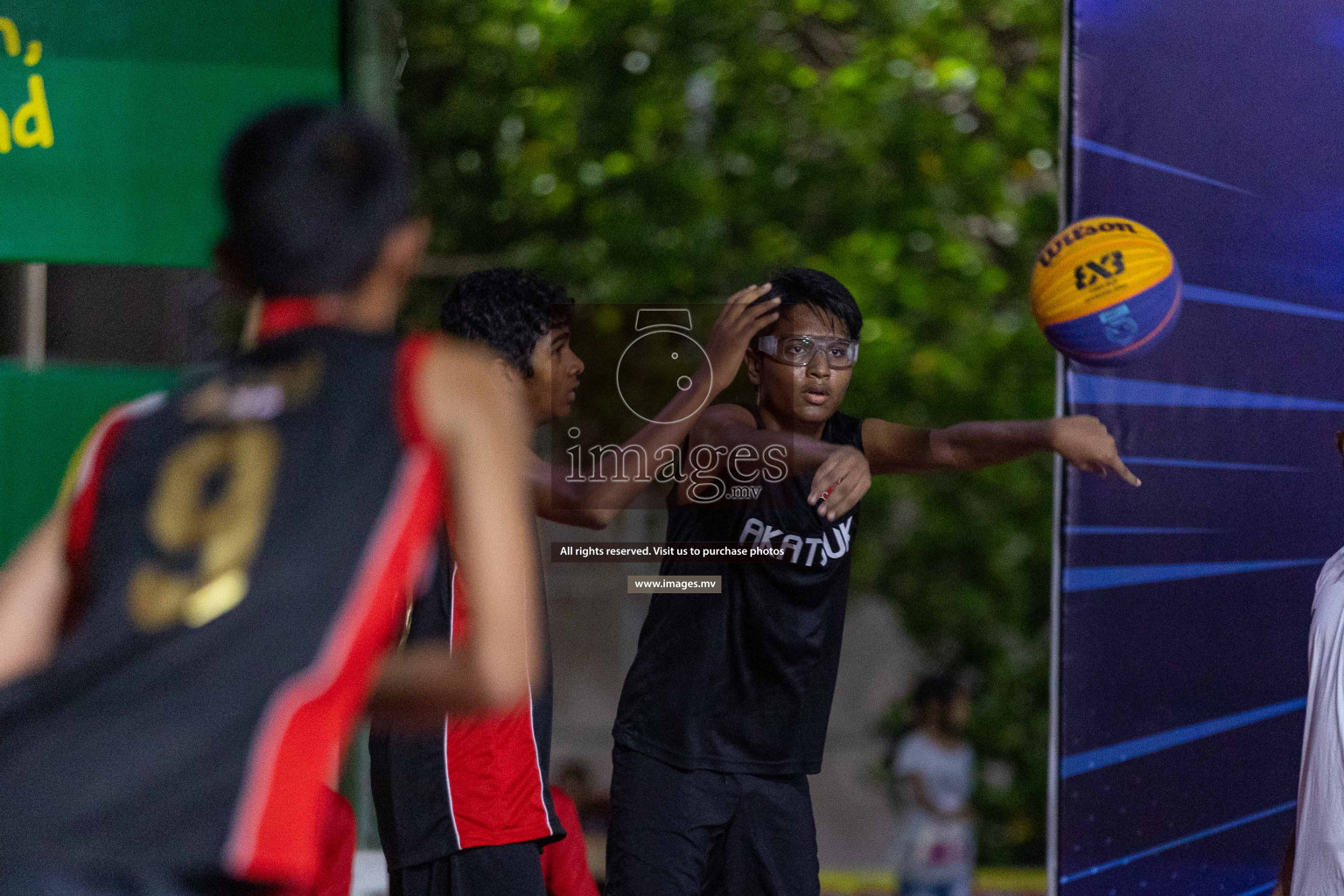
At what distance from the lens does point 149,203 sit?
4910 mm

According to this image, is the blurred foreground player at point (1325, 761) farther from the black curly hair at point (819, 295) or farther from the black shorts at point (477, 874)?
the black shorts at point (477, 874)

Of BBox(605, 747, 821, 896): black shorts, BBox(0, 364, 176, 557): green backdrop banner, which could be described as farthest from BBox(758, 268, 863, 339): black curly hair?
BBox(0, 364, 176, 557): green backdrop banner

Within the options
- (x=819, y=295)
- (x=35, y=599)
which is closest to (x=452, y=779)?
(x=819, y=295)

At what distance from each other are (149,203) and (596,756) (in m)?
10.7

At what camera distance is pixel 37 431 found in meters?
4.83

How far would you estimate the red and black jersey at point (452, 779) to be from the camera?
3477 millimetres

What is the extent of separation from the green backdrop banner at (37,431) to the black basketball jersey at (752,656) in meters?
1.99

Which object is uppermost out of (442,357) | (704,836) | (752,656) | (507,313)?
(507,313)

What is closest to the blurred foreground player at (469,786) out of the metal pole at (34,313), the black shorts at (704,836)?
the black shorts at (704,836)

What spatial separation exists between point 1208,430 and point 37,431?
386cm

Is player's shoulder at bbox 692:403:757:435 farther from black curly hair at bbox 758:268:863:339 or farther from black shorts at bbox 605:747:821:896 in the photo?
black shorts at bbox 605:747:821:896

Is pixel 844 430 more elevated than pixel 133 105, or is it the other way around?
pixel 133 105

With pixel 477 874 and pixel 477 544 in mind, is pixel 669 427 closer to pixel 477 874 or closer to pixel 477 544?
pixel 477 874

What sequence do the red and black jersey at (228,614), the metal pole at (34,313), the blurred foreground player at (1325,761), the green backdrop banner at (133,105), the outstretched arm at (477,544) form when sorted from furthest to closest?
the metal pole at (34,313)
the green backdrop banner at (133,105)
the blurred foreground player at (1325,761)
the outstretched arm at (477,544)
the red and black jersey at (228,614)
